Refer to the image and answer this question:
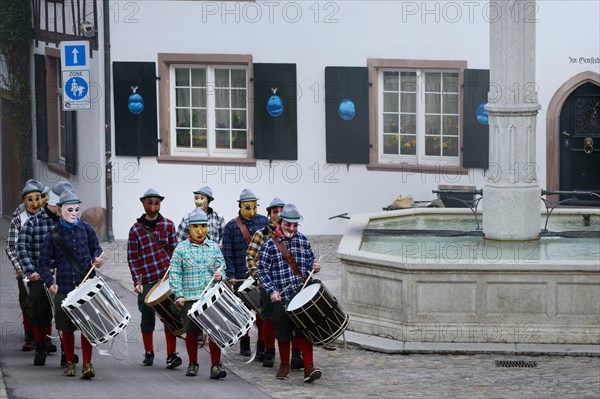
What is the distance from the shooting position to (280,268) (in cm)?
1369

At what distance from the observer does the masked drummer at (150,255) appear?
46.5ft

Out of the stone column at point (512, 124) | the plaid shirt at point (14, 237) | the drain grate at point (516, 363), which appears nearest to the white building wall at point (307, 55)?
the stone column at point (512, 124)

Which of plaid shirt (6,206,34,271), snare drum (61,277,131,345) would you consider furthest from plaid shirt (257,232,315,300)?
plaid shirt (6,206,34,271)

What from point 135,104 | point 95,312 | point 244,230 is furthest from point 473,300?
point 135,104

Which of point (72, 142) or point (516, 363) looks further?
point (72, 142)

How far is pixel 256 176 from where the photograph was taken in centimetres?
2355

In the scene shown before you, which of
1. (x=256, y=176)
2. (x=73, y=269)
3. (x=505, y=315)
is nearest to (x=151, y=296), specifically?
(x=73, y=269)

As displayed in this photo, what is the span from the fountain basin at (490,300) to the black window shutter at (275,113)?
8262 millimetres

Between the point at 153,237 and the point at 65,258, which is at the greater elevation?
the point at 153,237

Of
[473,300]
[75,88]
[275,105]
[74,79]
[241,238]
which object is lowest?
[473,300]

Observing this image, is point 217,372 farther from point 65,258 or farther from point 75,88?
point 75,88

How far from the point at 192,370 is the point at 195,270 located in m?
0.96

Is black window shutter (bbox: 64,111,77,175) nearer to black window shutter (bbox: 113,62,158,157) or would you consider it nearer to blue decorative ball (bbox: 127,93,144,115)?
black window shutter (bbox: 113,62,158,157)

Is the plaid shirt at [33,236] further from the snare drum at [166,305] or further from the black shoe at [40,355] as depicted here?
the snare drum at [166,305]
